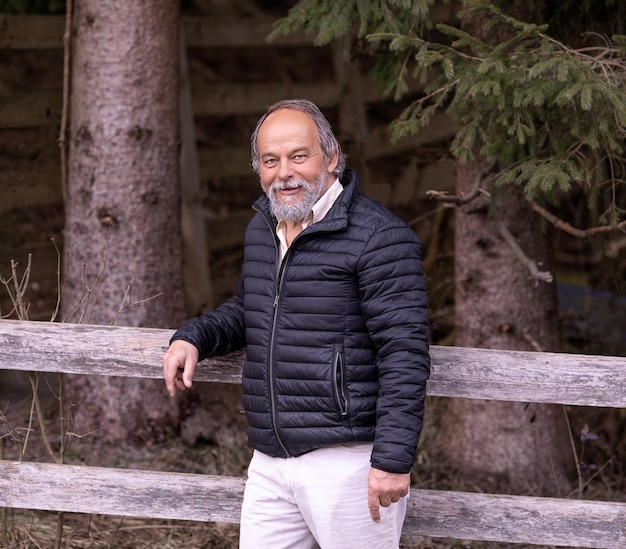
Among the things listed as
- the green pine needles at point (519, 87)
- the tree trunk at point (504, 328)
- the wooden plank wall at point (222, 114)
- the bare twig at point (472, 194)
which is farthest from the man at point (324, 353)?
the wooden plank wall at point (222, 114)

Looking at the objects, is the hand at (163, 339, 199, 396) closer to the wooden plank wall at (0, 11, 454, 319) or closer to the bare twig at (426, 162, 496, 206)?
the bare twig at (426, 162, 496, 206)

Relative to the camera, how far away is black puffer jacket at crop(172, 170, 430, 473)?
2568mm

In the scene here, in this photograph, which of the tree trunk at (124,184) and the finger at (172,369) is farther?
the tree trunk at (124,184)

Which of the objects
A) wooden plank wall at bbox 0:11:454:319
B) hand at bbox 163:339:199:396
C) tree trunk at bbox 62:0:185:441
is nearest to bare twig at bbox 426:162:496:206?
wooden plank wall at bbox 0:11:454:319

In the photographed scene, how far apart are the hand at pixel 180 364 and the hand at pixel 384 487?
668mm

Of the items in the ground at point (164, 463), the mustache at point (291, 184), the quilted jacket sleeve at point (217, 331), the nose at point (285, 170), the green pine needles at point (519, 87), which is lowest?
the ground at point (164, 463)

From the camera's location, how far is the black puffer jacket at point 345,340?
2.57m

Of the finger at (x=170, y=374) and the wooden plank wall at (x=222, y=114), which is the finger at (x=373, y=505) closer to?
the finger at (x=170, y=374)

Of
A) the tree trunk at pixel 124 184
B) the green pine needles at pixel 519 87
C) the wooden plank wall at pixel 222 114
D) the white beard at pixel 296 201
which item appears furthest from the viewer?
the wooden plank wall at pixel 222 114

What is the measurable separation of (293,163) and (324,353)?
1.94 feet

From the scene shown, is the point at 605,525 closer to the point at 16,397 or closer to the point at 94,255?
the point at 94,255

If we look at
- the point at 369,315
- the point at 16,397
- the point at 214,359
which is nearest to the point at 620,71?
the point at 369,315

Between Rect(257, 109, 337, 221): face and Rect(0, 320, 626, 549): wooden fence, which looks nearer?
Rect(257, 109, 337, 221): face

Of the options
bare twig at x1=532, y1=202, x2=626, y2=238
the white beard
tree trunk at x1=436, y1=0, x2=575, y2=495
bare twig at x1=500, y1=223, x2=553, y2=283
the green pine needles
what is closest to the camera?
the white beard
